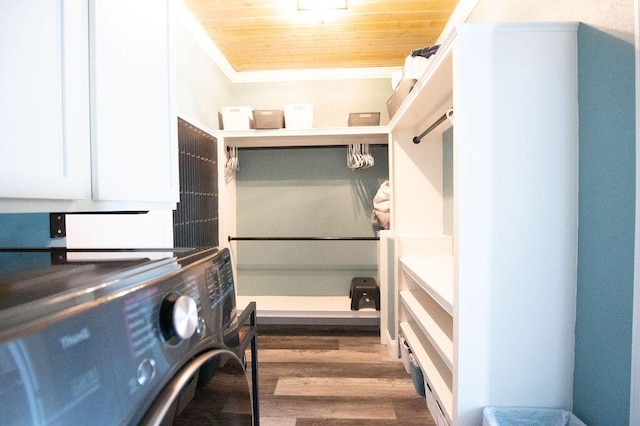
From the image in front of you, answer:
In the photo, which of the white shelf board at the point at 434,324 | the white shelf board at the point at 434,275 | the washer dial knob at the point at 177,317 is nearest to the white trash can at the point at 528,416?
the white shelf board at the point at 434,324

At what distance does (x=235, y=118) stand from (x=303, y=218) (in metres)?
1.04

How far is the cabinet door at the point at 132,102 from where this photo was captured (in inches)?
31.4

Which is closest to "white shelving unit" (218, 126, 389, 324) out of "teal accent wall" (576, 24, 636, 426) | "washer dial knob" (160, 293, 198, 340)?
"teal accent wall" (576, 24, 636, 426)

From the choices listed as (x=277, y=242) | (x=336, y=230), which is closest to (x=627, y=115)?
(x=336, y=230)

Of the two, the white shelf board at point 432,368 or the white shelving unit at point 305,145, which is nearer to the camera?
the white shelf board at point 432,368

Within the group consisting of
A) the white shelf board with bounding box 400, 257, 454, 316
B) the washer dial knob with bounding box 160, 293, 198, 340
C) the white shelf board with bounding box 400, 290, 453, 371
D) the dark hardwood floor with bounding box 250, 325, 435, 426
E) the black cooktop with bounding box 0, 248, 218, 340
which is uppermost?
the black cooktop with bounding box 0, 248, 218, 340

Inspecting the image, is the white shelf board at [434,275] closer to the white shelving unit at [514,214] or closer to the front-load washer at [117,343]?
the white shelving unit at [514,214]

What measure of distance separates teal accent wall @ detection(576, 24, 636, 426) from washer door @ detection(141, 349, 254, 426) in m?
0.99

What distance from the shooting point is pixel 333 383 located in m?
1.92

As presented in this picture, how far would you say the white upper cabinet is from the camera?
0.61 metres

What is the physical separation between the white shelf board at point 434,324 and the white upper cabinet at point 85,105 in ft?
3.94

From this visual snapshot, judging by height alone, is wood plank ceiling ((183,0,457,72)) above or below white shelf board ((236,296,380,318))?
above

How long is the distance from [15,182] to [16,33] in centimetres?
29

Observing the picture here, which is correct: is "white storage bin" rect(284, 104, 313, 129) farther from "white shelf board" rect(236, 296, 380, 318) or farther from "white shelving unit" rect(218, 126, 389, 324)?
"white shelf board" rect(236, 296, 380, 318)
